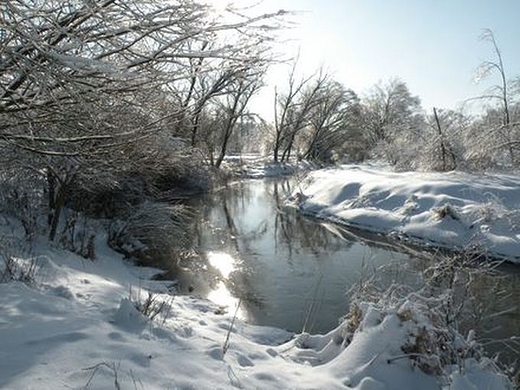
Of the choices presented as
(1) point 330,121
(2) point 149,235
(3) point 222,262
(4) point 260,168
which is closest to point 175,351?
(3) point 222,262

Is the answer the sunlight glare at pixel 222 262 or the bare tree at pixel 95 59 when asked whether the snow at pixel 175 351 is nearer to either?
the bare tree at pixel 95 59

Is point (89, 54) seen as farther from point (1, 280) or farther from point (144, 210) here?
point (144, 210)

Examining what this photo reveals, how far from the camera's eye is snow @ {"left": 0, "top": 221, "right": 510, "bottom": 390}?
3.46 m

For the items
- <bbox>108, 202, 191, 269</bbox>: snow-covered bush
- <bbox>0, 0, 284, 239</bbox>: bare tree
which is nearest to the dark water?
<bbox>108, 202, 191, 269</bbox>: snow-covered bush

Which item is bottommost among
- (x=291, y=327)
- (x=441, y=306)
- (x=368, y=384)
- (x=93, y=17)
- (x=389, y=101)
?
(x=291, y=327)

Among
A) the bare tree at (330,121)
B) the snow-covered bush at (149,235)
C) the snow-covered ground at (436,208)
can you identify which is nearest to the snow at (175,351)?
the snow-covered bush at (149,235)

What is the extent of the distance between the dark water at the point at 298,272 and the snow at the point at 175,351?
137cm

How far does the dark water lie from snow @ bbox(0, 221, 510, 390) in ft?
4.48

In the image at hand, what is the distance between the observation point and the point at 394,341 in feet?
15.3

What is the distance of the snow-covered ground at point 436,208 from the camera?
40.7 feet

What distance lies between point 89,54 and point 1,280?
3104 millimetres

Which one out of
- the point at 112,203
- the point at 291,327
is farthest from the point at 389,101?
the point at 291,327

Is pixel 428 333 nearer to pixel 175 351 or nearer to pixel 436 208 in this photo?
pixel 175 351

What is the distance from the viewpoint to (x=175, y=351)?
14.0 feet
